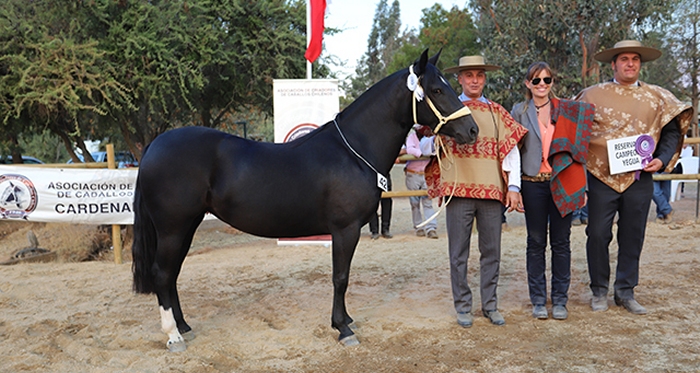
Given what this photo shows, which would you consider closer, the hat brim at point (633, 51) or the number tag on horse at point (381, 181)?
the number tag on horse at point (381, 181)

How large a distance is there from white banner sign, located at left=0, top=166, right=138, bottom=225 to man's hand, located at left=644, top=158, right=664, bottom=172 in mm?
5849

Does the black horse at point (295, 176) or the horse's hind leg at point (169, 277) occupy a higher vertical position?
the black horse at point (295, 176)

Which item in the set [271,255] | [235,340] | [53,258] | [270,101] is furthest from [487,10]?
[235,340]

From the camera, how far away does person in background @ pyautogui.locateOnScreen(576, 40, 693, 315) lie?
397cm

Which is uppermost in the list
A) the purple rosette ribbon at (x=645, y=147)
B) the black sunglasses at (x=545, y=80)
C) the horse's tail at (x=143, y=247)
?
the black sunglasses at (x=545, y=80)

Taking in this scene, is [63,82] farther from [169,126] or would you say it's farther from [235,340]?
[235,340]

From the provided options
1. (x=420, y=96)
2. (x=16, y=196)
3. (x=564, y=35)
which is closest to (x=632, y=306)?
(x=420, y=96)

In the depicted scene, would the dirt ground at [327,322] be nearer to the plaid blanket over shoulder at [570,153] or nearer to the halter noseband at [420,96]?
the plaid blanket over shoulder at [570,153]

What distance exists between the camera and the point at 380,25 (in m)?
50.1

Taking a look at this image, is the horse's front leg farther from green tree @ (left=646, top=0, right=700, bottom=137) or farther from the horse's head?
green tree @ (left=646, top=0, right=700, bottom=137)

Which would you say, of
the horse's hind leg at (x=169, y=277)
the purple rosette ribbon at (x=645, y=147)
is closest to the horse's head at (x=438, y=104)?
the purple rosette ribbon at (x=645, y=147)

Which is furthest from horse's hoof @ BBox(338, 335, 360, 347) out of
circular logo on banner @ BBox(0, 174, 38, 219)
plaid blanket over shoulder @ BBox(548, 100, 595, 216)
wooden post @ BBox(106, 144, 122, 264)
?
circular logo on banner @ BBox(0, 174, 38, 219)

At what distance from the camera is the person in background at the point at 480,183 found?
12.3ft

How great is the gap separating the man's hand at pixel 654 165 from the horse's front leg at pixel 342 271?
7.59 ft
